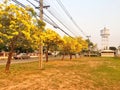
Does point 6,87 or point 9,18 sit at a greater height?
point 9,18

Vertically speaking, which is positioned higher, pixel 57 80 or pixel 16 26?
pixel 16 26

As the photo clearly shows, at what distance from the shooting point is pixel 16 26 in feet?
71.2

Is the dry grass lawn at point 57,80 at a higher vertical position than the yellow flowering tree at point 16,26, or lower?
lower

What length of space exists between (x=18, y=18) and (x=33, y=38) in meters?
2.33

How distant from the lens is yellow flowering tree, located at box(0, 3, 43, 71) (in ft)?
71.3

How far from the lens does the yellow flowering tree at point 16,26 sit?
71.3ft

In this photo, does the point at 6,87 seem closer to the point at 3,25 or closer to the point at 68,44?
the point at 3,25

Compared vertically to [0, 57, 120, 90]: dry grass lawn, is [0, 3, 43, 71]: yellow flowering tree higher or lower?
higher

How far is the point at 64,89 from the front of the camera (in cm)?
1490

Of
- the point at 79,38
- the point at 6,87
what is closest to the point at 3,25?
the point at 6,87

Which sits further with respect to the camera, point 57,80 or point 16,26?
point 16,26

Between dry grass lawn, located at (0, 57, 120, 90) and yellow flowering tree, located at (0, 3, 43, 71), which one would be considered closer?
dry grass lawn, located at (0, 57, 120, 90)

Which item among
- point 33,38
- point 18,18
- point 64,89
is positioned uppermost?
point 18,18

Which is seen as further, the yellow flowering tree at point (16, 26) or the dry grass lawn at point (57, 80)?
the yellow flowering tree at point (16, 26)
